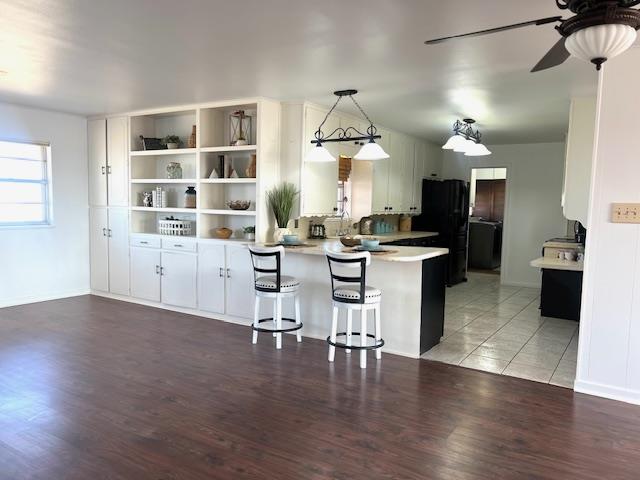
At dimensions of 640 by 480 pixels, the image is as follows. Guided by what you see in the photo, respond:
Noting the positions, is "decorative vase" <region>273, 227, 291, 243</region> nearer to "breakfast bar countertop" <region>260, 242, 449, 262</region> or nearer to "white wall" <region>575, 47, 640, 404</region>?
"breakfast bar countertop" <region>260, 242, 449, 262</region>

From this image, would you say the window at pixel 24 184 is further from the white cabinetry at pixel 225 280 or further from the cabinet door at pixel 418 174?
the cabinet door at pixel 418 174

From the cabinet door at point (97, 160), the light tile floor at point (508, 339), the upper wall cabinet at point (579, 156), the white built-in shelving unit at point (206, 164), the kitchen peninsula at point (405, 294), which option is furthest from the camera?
the cabinet door at point (97, 160)

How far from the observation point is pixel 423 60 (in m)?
3.35

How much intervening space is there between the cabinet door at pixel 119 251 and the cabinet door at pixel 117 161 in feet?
0.51

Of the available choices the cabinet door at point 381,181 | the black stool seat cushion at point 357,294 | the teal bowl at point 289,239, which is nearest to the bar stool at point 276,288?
the teal bowl at point 289,239

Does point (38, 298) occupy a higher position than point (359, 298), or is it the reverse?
point (359, 298)

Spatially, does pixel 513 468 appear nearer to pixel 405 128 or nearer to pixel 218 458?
pixel 218 458

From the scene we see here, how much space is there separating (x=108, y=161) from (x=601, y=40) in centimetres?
578

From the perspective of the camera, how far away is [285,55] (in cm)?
333

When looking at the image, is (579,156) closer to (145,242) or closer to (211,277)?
(211,277)

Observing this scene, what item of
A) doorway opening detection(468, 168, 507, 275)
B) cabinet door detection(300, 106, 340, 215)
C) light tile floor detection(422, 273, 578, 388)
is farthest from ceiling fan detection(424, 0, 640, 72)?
doorway opening detection(468, 168, 507, 275)

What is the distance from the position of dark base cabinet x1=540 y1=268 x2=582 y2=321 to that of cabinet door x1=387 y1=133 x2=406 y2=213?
7.65 ft

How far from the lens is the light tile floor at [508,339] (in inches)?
148

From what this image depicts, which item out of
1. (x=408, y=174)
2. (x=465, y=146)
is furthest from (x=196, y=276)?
(x=408, y=174)
